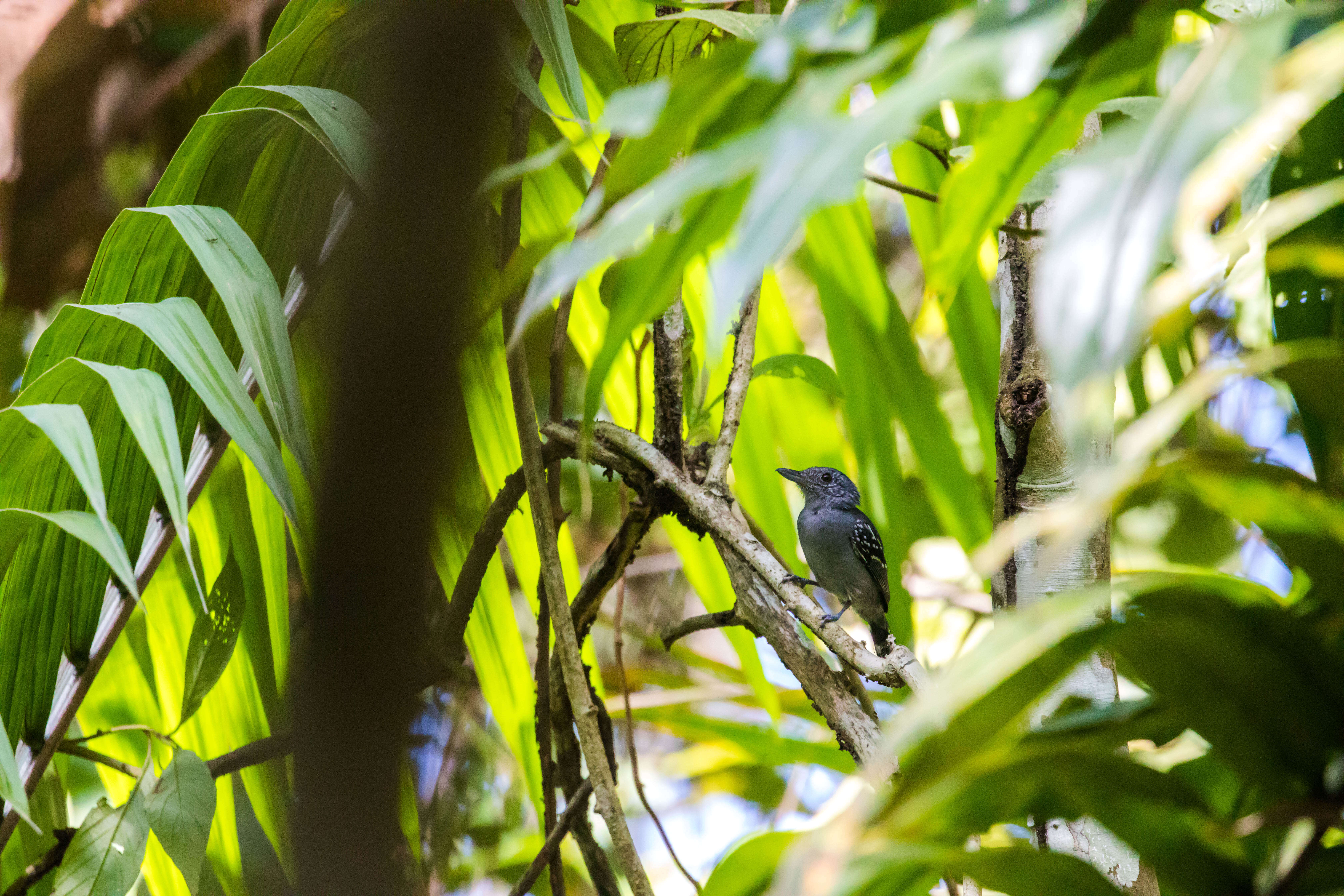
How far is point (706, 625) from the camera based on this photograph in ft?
3.96

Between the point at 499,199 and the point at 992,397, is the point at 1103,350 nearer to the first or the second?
the point at 499,199

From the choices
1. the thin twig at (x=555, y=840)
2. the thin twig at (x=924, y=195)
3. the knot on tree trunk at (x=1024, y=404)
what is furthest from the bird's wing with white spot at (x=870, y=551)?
the thin twig at (x=924, y=195)

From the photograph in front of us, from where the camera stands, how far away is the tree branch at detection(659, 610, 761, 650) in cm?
111

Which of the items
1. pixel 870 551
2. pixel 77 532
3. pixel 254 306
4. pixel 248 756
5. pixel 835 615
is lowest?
pixel 835 615

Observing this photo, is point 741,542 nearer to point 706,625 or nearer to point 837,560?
point 706,625

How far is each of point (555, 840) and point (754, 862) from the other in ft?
2.25

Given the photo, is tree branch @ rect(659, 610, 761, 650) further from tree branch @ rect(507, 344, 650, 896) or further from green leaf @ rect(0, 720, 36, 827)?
green leaf @ rect(0, 720, 36, 827)

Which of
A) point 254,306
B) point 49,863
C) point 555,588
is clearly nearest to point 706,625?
point 555,588

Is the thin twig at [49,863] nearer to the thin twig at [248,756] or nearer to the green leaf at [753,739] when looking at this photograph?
the thin twig at [248,756]

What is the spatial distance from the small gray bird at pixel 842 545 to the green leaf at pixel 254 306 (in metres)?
1.50

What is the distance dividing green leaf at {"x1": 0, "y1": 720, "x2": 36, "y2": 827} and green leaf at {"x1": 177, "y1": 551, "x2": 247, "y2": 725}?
24 cm

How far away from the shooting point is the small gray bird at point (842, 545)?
222 centimetres

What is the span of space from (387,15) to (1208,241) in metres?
0.85

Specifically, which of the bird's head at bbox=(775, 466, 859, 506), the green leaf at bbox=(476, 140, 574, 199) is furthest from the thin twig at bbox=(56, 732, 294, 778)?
the bird's head at bbox=(775, 466, 859, 506)
